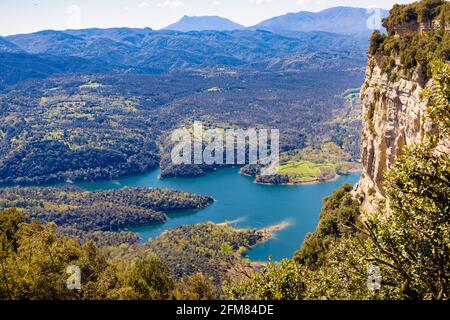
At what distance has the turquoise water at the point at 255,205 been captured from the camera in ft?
155

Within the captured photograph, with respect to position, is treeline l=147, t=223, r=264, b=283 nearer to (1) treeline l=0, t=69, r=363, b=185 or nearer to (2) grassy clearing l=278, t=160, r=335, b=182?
(2) grassy clearing l=278, t=160, r=335, b=182

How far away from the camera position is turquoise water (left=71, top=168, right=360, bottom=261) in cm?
4712

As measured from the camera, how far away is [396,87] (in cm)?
1673

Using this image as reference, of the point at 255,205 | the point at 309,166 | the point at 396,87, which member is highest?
the point at 396,87

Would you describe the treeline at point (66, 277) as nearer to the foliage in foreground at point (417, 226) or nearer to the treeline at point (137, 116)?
the foliage in foreground at point (417, 226)

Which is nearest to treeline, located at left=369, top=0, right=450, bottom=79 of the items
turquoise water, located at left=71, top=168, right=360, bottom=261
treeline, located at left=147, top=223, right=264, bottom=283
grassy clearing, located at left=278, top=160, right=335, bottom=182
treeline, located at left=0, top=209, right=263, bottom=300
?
treeline, located at left=0, top=209, right=263, bottom=300

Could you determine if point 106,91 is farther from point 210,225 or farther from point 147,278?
point 147,278

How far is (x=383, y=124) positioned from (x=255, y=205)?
4227cm

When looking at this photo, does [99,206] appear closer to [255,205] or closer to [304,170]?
[255,205]

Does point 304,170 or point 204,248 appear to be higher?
point 204,248

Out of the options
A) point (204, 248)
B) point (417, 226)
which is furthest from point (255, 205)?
point (417, 226)

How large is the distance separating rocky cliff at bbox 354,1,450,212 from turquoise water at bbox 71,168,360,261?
23658mm
